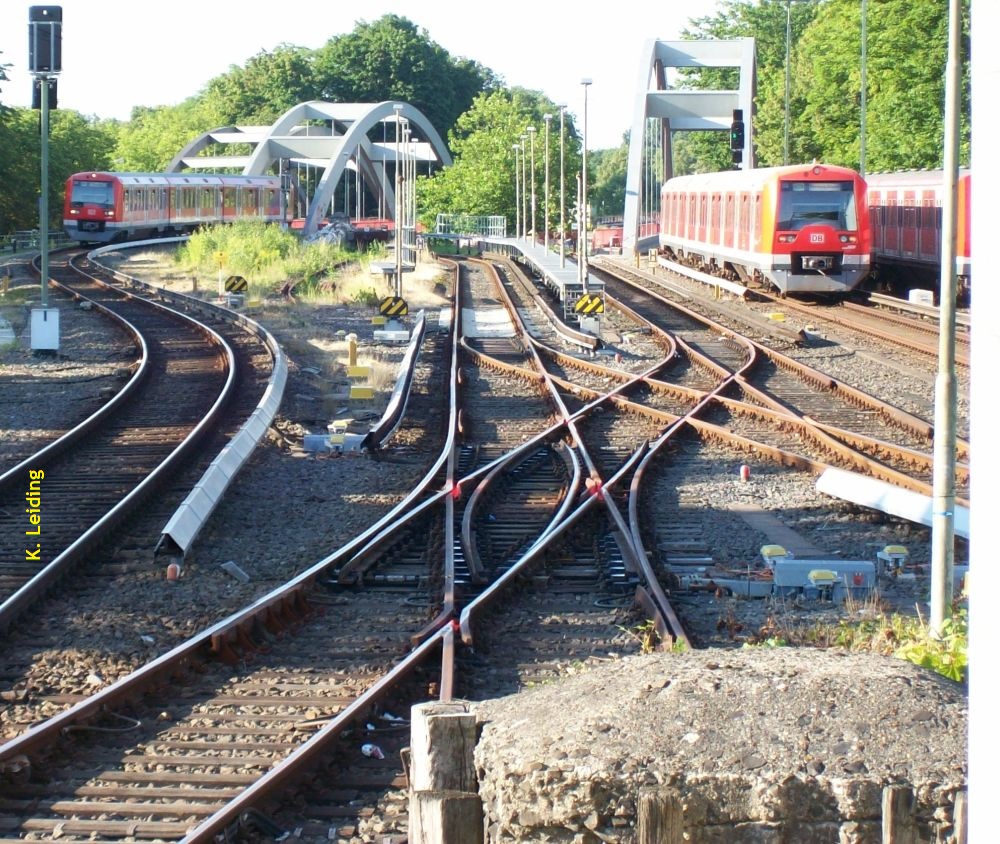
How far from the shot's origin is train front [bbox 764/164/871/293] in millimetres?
28469

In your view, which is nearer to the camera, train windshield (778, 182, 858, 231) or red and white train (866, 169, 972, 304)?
train windshield (778, 182, 858, 231)

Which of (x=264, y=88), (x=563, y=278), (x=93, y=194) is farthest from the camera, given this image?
(x=264, y=88)

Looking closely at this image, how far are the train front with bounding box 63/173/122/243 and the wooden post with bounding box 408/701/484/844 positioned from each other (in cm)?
4827

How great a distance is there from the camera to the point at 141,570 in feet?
31.9

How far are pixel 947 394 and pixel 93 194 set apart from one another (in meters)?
46.0

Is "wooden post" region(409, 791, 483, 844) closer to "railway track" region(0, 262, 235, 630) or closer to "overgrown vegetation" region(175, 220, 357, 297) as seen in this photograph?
"railway track" region(0, 262, 235, 630)

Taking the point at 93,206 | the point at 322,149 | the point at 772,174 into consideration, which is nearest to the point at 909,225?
the point at 772,174

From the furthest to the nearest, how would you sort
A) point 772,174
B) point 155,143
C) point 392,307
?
point 155,143
point 772,174
point 392,307

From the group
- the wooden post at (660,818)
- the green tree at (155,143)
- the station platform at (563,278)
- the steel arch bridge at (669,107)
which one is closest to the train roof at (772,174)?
the station platform at (563,278)

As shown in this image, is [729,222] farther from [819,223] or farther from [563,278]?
[819,223]

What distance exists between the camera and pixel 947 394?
8.12 metres

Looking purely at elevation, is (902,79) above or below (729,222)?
above

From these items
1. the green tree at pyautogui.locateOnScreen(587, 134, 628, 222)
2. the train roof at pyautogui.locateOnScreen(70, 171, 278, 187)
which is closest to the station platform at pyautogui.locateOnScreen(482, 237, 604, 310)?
the train roof at pyautogui.locateOnScreen(70, 171, 278, 187)

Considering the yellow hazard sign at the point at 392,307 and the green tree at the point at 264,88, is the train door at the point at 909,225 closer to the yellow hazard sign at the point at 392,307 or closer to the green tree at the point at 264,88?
the yellow hazard sign at the point at 392,307
